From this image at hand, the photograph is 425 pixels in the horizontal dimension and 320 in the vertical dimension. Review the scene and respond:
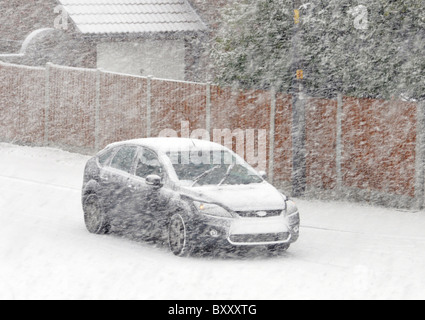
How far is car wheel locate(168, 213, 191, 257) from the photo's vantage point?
11797 millimetres

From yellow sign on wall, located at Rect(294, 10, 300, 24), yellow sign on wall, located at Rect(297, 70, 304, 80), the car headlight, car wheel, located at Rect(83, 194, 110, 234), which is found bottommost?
car wheel, located at Rect(83, 194, 110, 234)

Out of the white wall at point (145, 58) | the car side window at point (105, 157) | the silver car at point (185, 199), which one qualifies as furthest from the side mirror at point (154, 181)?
the white wall at point (145, 58)

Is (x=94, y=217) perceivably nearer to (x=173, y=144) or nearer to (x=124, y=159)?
(x=124, y=159)

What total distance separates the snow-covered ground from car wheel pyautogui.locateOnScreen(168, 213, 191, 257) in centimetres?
19

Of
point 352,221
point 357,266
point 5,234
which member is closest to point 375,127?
point 352,221

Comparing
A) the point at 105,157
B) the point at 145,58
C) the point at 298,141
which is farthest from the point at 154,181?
the point at 145,58

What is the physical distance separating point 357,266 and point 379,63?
19.9 ft

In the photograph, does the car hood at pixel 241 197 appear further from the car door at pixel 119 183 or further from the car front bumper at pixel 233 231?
the car door at pixel 119 183

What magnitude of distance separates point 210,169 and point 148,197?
96 cm

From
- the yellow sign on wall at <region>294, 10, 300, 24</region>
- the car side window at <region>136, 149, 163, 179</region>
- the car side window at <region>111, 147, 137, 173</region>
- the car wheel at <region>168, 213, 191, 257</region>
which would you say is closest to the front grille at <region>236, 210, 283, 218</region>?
the car wheel at <region>168, 213, 191, 257</region>

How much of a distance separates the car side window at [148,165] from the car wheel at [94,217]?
36.2 inches

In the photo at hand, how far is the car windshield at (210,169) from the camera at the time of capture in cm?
1255

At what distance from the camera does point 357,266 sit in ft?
38.2

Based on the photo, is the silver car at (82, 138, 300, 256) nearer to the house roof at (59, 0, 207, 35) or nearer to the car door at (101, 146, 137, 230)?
the car door at (101, 146, 137, 230)
